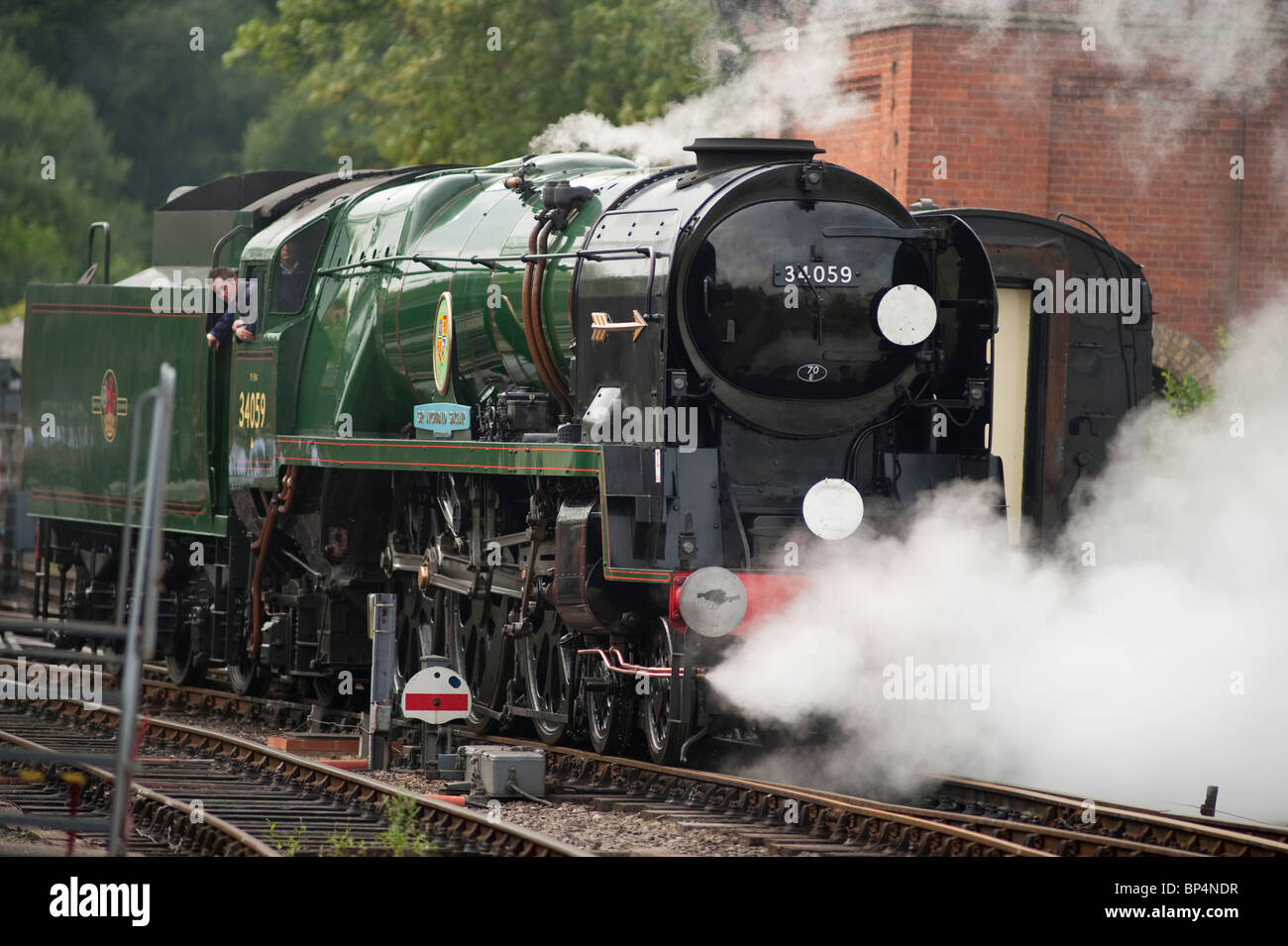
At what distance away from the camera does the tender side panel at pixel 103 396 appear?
45.4ft

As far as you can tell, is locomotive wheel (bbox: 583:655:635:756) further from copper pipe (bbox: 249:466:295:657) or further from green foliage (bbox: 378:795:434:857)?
copper pipe (bbox: 249:466:295:657)

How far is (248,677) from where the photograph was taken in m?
13.8

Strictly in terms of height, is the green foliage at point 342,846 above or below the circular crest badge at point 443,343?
below

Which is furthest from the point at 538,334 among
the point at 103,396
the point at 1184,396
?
the point at 1184,396

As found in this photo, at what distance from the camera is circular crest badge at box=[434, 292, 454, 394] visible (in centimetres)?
1108

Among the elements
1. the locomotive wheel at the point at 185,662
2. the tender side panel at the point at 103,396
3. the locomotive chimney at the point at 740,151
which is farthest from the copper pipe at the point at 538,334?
the locomotive wheel at the point at 185,662

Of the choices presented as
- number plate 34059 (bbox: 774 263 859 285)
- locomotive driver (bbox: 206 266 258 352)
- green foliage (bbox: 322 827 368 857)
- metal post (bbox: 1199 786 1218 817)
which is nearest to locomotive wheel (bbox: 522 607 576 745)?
number plate 34059 (bbox: 774 263 859 285)

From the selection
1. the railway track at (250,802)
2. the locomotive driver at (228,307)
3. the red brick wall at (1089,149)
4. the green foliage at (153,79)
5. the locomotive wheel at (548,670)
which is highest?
the green foliage at (153,79)

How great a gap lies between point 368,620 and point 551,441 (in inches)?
113

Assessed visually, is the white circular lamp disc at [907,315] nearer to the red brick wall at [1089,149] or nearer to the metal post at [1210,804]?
the metal post at [1210,804]

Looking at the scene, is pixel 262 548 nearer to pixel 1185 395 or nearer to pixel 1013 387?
pixel 1013 387

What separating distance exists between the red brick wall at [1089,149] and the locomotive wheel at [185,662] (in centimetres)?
723
